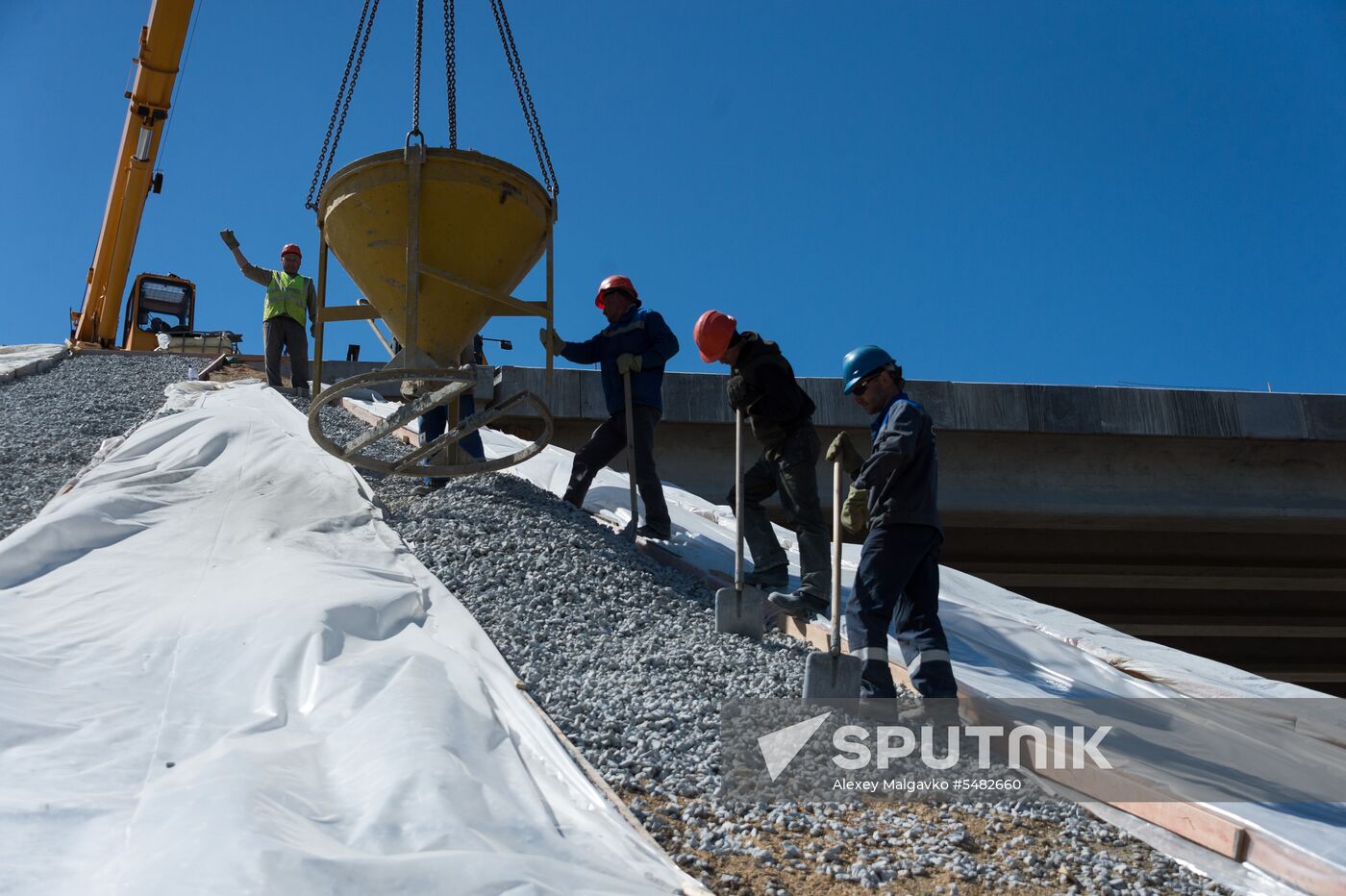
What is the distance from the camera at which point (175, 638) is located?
141 inches

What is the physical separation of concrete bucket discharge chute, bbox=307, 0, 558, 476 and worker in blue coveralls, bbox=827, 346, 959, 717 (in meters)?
2.31

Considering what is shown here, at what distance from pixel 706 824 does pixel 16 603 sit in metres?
2.92

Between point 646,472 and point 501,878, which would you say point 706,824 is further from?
point 646,472

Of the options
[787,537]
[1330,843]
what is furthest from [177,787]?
[787,537]

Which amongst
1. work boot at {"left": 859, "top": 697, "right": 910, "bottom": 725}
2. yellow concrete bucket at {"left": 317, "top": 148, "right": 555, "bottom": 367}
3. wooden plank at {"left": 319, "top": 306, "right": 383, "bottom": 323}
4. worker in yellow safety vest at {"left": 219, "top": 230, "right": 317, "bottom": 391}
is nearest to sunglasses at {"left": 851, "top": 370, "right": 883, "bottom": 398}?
work boot at {"left": 859, "top": 697, "right": 910, "bottom": 725}

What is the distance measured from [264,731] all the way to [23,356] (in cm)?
1218

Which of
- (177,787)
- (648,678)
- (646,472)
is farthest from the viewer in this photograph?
(646,472)

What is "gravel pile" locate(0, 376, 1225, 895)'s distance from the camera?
8.96 feet

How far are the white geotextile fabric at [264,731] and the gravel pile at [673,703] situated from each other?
0.25 metres

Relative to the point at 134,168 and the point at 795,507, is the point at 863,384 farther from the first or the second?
the point at 134,168

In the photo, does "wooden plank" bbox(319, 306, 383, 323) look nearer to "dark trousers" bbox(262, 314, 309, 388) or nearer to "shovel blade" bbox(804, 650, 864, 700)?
"shovel blade" bbox(804, 650, 864, 700)

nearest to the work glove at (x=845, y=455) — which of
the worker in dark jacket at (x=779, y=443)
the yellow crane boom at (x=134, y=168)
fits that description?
the worker in dark jacket at (x=779, y=443)

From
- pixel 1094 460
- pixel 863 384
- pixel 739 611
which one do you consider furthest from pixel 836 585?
pixel 1094 460

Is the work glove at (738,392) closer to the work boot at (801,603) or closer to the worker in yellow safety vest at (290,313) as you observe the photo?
the work boot at (801,603)
